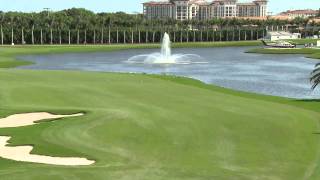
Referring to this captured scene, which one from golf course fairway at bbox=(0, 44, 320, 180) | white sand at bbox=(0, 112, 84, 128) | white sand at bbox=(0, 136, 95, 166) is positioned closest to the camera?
golf course fairway at bbox=(0, 44, 320, 180)

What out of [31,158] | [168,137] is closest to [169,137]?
[168,137]

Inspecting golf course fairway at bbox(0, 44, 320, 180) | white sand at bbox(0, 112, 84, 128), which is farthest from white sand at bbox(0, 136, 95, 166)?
white sand at bbox(0, 112, 84, 128)

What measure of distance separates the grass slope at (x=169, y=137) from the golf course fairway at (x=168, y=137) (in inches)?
1.1

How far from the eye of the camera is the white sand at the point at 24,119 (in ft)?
88.0

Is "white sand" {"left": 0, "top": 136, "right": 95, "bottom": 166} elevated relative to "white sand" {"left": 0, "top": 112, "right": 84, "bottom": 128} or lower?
lower

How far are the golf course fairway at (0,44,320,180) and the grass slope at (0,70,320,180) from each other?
0.03 m

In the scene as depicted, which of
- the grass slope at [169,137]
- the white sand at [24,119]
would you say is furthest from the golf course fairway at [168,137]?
the white sand at [24,119]

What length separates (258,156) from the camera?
20281 millimetres

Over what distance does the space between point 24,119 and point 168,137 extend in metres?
8.10

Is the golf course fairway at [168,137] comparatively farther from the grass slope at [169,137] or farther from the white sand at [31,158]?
the white sand at [31,158]

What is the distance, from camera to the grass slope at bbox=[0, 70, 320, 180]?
18000 millimetres

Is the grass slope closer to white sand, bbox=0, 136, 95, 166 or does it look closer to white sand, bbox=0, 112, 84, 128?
white sand, bbox=0, 136, 95, 166

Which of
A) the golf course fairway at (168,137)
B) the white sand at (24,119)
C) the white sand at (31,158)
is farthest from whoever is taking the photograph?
the white sand at (24,119)

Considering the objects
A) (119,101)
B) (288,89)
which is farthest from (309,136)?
(288,89)
